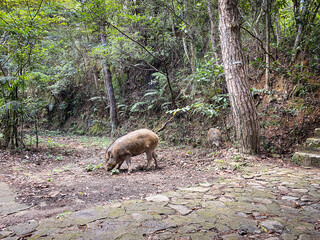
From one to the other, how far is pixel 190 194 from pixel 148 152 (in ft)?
8.72

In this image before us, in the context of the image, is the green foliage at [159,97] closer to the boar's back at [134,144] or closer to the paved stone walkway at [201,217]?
the boar's back at [134,144]

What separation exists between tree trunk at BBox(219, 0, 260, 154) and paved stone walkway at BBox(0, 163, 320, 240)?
229 cm

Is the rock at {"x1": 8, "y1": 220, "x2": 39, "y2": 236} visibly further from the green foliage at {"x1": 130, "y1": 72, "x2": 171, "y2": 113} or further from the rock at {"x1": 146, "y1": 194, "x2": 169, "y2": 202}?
the green foliage at {"x1": 130, "y1": 72, "x2": 171, "y2": 113}

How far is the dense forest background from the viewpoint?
24.9ft

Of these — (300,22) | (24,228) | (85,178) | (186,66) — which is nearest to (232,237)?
(24,228)

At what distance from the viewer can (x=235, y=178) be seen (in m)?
4.82

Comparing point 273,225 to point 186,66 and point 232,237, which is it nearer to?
point 232,237

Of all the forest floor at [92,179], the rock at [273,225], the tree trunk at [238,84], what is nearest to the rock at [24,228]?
the forest floor at [92,179]

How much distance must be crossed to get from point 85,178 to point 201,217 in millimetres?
3544

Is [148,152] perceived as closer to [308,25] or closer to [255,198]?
[255,198]

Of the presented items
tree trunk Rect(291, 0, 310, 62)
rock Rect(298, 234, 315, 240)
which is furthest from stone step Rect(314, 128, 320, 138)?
rock Rect(298, 234, 315, 240)

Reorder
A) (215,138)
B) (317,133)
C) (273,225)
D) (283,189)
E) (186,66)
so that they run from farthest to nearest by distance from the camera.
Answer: (186,66) < (215,138) < (317,133) < (283,189) < (273,225)

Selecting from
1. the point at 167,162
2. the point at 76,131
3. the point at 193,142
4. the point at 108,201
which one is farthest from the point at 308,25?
the point at 76,131

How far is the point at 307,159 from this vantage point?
18.4ft
